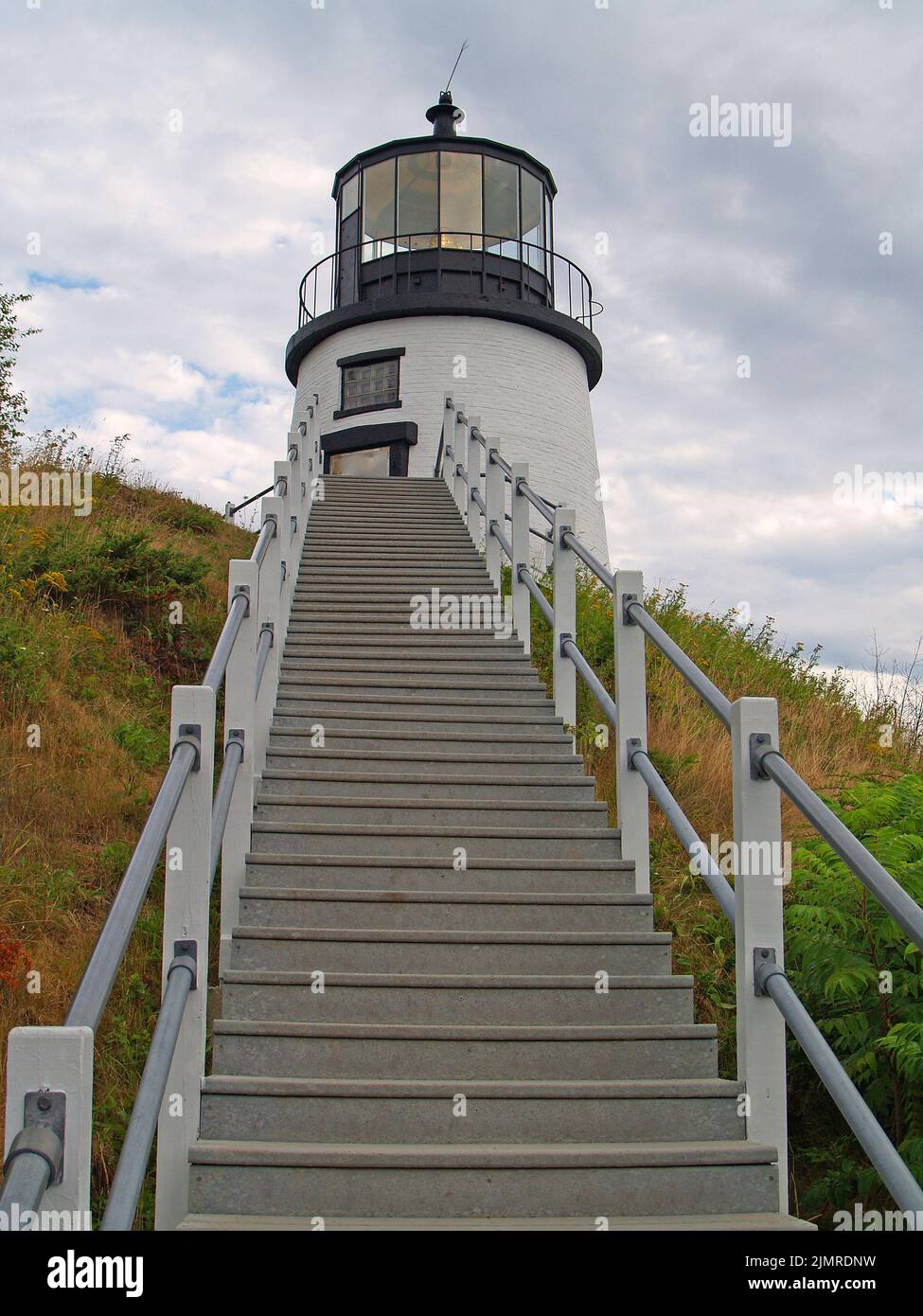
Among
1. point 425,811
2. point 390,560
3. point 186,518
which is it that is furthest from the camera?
point 186,518

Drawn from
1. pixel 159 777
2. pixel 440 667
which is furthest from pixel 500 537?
pixel 159 777

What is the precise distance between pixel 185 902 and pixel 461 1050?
1192 millimetres

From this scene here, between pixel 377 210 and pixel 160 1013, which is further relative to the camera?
pixel 377 210

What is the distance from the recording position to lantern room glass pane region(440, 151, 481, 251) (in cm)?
1870

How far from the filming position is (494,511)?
30.2ft

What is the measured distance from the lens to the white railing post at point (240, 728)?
459 cm

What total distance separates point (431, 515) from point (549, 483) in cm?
702

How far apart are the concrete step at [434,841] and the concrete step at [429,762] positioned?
0.73 meters

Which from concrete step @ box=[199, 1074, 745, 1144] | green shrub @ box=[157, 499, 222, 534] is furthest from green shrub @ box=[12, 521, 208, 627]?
concrete step @ box=[199, 1074, 745, 1144]

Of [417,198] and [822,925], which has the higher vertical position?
[417,198]

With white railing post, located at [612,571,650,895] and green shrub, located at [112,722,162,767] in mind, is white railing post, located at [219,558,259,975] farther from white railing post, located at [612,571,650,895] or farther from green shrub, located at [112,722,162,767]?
green shrub, located at [112,722,162,767]

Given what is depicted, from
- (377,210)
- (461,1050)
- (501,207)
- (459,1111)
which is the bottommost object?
(459,1111)

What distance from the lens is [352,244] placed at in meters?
19.4

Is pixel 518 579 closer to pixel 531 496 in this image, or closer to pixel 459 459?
pixel 531 496
